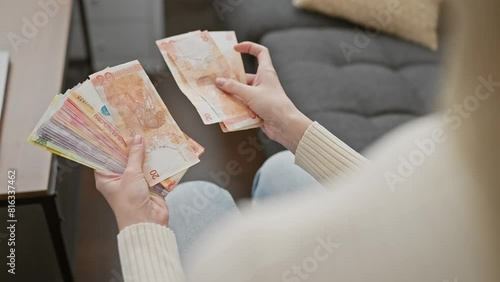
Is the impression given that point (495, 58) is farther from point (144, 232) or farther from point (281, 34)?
point (281, 34)

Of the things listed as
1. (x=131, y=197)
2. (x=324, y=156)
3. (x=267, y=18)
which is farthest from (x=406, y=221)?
(x=267, y=18)

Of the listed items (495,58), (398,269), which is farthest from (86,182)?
(495,58)

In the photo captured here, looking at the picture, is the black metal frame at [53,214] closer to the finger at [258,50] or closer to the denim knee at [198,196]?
the denim knee at [198,196]

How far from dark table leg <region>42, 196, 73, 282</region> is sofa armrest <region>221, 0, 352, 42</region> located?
94cm

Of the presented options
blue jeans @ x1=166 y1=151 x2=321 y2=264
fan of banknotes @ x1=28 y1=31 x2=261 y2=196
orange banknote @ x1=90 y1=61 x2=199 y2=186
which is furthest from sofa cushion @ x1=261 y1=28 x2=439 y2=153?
→ orange banknote @ x1=90 y1=61 x2=199 y2=186

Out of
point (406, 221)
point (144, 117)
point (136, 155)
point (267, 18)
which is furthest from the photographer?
point (267, 18)

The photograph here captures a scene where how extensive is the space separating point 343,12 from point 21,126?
119 cm

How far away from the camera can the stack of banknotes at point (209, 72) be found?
129 cm

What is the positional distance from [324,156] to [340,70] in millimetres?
724

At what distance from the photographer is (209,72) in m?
1.38

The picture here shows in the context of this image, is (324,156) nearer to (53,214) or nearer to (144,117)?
(144,117)

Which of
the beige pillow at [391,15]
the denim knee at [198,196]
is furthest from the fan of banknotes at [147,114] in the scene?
the beige pillow at [391,15]

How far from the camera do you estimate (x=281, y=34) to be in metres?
1.89

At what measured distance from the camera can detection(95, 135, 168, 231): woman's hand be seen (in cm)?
100
